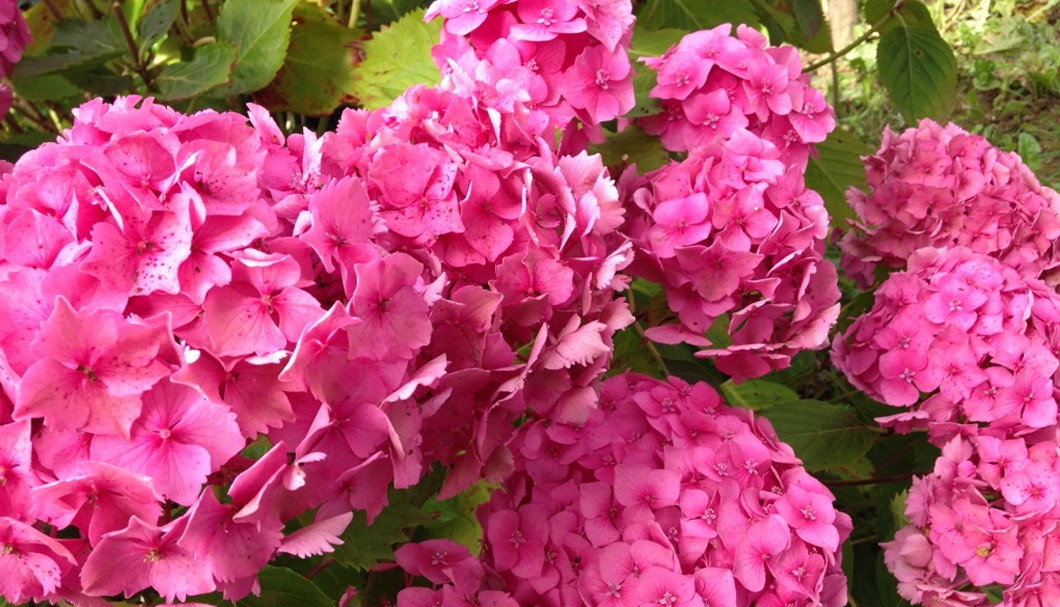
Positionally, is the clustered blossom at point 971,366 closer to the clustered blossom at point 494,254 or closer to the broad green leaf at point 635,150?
the broad green leaf at point 635,150

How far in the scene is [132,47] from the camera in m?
1.40

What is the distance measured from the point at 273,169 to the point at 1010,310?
942mm

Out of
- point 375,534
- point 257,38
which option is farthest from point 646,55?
point 375,534

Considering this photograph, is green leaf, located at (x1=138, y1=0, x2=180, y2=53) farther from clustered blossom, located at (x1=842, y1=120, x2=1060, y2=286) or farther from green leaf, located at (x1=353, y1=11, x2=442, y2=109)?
clustered blossom, located at (x1=842, y1=120, x2=1060, y2=286)

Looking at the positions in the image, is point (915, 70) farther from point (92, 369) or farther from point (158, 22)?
point (92, 369)

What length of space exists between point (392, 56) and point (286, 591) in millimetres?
790

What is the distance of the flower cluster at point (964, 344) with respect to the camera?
1145 millimetres

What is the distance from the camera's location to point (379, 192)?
809 mm

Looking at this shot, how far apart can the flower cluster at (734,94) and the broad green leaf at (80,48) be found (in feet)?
2.69

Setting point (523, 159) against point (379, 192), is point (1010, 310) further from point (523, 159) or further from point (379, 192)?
point (379, 192)

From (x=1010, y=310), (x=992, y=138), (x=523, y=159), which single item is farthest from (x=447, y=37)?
(x=992, y=138)

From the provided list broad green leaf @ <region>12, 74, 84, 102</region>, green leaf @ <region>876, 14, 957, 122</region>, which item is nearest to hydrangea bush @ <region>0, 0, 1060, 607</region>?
broad green leaf @ <region>12, 74, 84, 102</region>

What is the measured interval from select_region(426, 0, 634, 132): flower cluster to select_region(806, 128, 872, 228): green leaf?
627 mm

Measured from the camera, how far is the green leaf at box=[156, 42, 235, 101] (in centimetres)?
130
